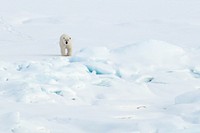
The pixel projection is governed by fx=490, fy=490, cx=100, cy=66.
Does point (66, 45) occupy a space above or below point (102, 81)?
below

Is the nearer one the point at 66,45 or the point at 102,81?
the point at 102,81

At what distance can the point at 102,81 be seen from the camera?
6.14 metres

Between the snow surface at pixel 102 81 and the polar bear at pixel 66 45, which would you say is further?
the polar bear at pixel 66 45

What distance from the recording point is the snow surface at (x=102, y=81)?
357 cm

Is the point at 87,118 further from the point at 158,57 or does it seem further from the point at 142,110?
the point at 158,57

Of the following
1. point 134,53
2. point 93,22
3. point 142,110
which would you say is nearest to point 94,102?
point 142,110

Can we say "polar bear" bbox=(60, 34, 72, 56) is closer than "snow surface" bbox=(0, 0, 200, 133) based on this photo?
No

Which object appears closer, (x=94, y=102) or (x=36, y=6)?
(x=94, y=102)

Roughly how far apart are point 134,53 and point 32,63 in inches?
70.1

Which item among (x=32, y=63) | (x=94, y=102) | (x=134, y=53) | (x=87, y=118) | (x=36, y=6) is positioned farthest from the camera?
(x=36, y=6)

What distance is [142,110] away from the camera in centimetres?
431

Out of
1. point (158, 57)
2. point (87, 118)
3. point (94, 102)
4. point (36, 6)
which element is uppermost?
point (87, 118)

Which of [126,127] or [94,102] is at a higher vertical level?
[126,127]

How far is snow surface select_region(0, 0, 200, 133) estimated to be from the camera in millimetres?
3572
